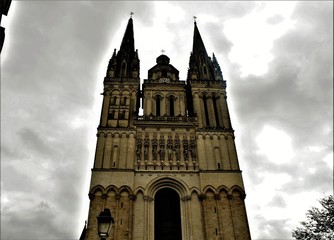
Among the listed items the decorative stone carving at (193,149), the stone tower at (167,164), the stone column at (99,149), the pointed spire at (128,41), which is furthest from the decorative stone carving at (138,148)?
the pointed spire at (128,41)

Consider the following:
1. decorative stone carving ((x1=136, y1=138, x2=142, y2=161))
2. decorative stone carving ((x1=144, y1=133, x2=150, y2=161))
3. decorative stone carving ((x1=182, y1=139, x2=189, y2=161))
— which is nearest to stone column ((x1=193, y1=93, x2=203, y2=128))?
decorative stone carving ((x1=182, y1=139, x2=189, y2=161))

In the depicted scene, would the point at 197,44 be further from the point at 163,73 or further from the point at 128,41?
the point at 128,41

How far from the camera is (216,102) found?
91.9ft

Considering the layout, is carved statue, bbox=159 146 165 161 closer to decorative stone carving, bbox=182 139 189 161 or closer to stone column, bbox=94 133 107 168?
decorative stone carving, bbox=182 139 189 161

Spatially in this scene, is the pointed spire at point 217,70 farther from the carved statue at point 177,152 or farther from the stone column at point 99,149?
the stone column at point 99,149

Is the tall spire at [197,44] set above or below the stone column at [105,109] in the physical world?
above

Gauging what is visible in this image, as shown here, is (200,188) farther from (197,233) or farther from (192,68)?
(192,68)

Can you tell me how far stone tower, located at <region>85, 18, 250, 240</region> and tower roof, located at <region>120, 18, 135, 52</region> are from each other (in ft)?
15.1

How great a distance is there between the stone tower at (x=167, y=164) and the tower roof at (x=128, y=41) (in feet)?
15.1

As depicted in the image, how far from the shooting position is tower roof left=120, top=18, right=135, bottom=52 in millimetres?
34156

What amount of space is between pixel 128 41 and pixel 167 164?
18.4 metres

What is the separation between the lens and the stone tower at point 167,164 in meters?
20.1

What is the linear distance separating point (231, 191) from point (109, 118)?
1143 centimetres

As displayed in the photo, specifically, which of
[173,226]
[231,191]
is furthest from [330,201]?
[173,226]
